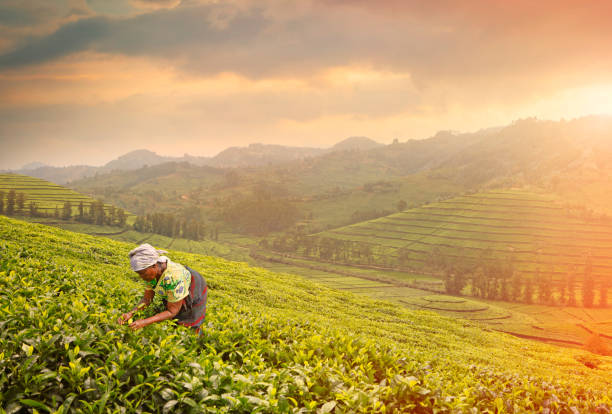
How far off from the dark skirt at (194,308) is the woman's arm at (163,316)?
0.22 metres

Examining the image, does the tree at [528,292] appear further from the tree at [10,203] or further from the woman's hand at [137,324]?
the tree at [10,203]

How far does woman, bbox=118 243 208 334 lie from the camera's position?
7.42 meters

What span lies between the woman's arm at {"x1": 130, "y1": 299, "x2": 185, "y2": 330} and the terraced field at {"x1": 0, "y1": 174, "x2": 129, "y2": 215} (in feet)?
527

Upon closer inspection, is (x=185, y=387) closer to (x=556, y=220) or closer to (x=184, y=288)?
(x=184, y=288)

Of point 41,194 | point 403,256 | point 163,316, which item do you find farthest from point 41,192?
point 163,316

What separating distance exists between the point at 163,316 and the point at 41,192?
18667 centimetres

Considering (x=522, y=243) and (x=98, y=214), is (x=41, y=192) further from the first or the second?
(x=522, y=243)

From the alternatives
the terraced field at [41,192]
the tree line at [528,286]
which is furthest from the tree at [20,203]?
the tree line at [528,286]

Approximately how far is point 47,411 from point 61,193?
194508 mm

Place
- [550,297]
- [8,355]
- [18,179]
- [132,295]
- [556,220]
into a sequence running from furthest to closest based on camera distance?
[556,220] → [18,179] → [550,297] → [132,295] → [8,355]

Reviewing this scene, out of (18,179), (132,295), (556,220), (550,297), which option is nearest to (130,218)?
(18,179)

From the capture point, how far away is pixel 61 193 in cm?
16012

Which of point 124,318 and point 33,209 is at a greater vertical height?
point 124,318

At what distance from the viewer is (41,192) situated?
5930 inches
